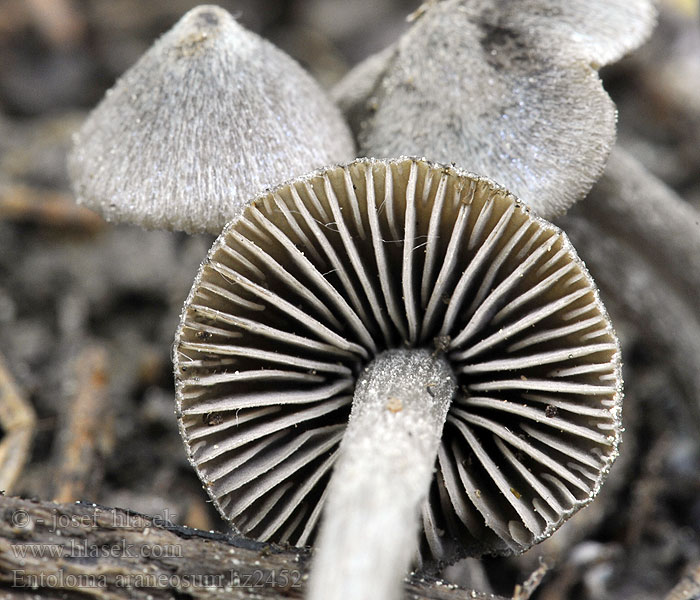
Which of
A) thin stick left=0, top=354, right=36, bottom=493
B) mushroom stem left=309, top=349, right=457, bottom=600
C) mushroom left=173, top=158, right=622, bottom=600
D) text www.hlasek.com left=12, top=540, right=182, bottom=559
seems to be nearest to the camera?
mushroom stem left=309, top=349, right=457, bottom=600

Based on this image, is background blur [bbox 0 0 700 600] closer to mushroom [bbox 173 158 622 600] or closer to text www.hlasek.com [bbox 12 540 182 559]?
mushroom [bbox 173 158 622 600]

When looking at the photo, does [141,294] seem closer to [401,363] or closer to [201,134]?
[201,134]

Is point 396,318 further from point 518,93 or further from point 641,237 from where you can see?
point 641,237

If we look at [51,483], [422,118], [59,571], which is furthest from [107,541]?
[422,118]

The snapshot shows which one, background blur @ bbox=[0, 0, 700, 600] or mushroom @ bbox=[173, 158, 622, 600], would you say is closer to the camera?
mushroom @ bbox=[173, 158, 622, 600]
